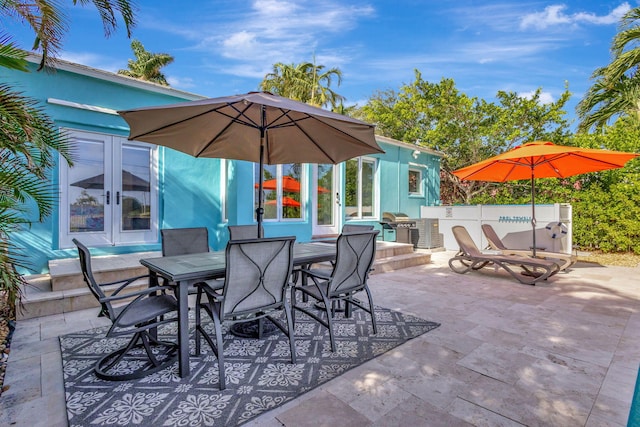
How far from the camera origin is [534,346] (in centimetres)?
299

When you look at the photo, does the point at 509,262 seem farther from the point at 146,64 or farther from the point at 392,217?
the point at 146,64

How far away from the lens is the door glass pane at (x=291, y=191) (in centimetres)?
733

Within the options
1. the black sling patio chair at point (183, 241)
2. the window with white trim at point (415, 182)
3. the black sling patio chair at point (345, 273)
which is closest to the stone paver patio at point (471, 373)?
the black sling patio chair at point (345, 273)

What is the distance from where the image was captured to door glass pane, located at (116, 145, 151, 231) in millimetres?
5676

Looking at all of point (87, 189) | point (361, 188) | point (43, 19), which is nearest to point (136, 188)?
point (87, 189)

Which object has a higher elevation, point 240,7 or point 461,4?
point 461,4

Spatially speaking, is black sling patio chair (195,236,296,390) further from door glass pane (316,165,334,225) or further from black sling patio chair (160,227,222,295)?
door glass pane (316,165,334,225)

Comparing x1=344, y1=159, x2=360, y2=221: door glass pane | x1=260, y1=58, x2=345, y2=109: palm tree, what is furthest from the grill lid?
x1=260, y1=58, x2=345, y2=109: palm tree

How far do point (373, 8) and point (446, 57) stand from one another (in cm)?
417

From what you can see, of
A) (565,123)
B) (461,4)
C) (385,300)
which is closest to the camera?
(385,300)

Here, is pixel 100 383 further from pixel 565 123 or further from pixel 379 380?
pixel 565 123

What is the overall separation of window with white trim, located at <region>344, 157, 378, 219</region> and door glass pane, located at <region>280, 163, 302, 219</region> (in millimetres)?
1782

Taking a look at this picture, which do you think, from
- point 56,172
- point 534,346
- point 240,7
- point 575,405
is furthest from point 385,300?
point 240,7

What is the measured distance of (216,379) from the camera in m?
2.41
